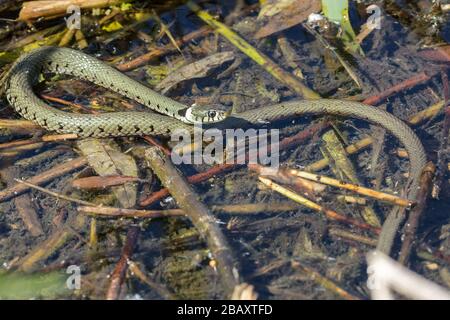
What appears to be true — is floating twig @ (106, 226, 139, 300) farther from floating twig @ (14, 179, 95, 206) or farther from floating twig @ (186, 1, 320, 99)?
floating twig @ (186, 1, 320, 99)

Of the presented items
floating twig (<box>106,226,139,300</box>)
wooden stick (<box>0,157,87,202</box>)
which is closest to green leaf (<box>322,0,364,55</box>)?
wooden stick (<box>0,157,87,202</box>)

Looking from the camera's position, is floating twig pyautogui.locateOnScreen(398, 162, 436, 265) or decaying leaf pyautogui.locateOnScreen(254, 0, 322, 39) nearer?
floating twig pyautogui.locateOnScreen(398, 162, 436, 265)

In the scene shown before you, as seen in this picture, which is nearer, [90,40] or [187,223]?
[187,223]

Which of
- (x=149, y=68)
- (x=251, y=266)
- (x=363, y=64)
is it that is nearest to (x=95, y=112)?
(x=149, y=68)

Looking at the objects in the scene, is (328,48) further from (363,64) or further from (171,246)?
(171,246)

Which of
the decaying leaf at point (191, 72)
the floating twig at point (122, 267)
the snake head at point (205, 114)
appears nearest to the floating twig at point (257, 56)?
the decaying leaf at point (191, 72)

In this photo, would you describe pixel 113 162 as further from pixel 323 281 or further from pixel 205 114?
pixel 323 281
